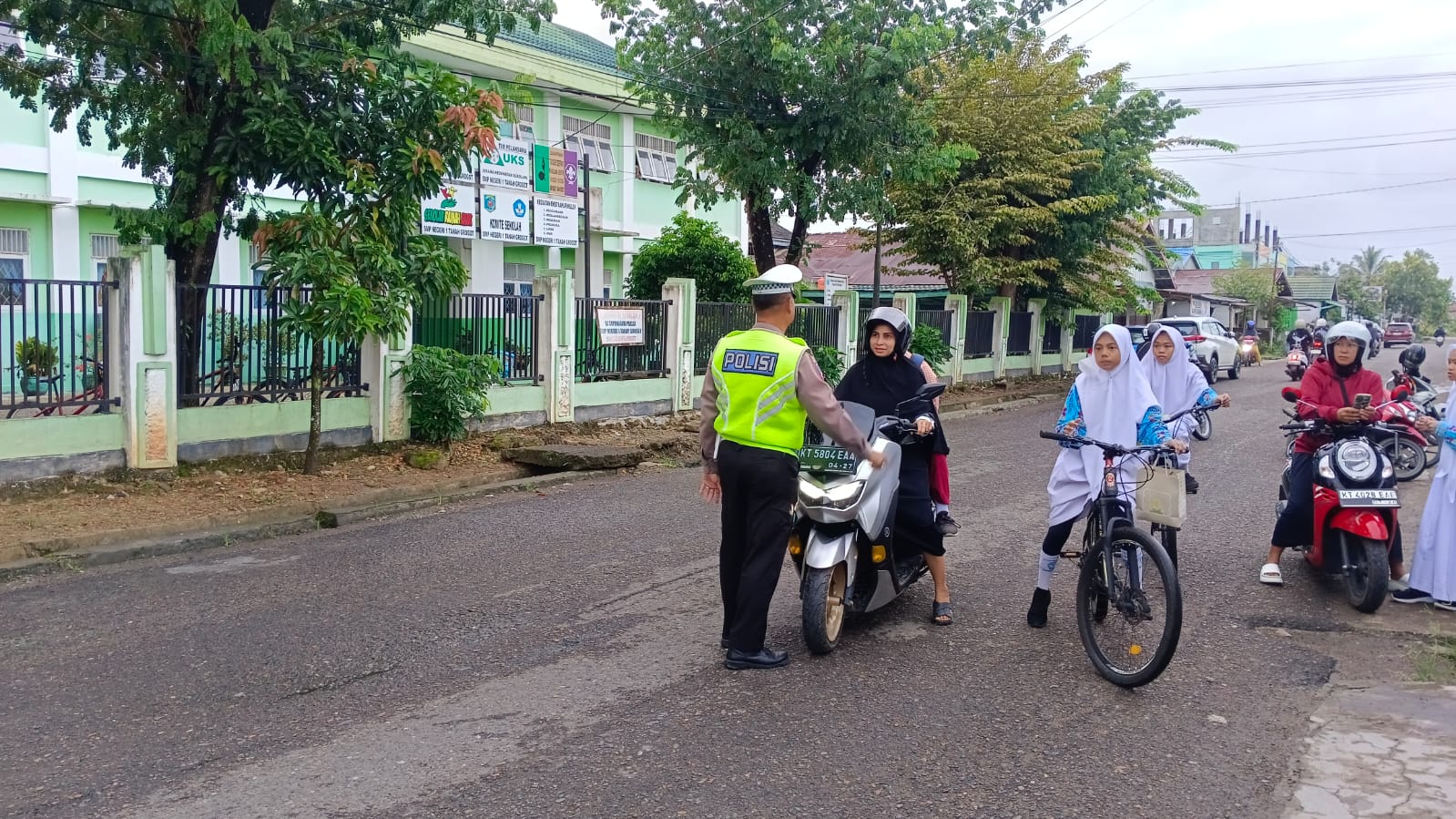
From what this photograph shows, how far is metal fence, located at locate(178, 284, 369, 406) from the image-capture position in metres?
9.96

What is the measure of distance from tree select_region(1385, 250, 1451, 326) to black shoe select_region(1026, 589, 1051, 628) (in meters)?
117

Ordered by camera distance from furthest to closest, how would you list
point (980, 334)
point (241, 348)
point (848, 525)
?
point (980, 334)
point (241, 348)
point (848, 525)

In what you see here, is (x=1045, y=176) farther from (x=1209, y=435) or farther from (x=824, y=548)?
(x=824, y=548)

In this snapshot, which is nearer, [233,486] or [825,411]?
[825,411]

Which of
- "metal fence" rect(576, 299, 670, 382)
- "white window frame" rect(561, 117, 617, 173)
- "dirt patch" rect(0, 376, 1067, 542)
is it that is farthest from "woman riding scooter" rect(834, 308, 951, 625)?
"white window frame" rect(561, 117, 617, 173)

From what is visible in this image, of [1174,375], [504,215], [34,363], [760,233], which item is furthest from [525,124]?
[1174,375]

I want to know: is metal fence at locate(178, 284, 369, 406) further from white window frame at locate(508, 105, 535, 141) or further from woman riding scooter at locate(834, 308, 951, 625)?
white window frame at locate(508, 105, 535, 141)

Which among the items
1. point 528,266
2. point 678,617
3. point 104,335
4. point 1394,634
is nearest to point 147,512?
point 104,335

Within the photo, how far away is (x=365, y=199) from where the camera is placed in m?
9.96

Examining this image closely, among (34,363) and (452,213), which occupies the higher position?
(452,213)

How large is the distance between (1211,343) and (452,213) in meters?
20.6

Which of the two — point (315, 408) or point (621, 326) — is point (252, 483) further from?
point (621, 326)

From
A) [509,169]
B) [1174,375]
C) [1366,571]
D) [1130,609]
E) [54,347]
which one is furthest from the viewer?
[509,169]

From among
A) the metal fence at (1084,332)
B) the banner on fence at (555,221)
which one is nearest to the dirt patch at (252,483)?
the banner on fence at (555,221)
